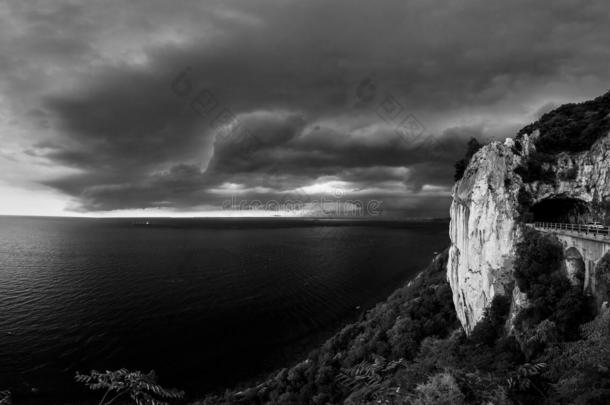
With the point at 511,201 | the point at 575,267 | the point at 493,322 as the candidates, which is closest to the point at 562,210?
the point at 511,201

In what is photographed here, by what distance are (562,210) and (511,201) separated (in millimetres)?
10990

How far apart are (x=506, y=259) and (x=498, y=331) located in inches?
293

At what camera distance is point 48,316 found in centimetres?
5622

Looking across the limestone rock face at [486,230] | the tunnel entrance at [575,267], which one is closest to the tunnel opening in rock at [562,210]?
the limestone rock face at [486,230]

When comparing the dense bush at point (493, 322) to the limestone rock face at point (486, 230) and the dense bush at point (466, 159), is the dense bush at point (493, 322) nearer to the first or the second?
the limestone rock face at point (486, 230)

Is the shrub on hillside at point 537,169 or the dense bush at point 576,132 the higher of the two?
the dense bush at point 576,132

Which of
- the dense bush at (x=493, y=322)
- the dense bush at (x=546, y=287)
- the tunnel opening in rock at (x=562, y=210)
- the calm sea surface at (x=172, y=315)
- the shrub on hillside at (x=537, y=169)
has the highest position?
the shrub on hillside at (x=537, y=169)

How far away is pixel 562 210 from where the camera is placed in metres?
36.8

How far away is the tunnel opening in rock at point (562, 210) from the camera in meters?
33.3

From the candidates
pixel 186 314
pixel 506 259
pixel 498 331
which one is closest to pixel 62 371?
pixel 186 314

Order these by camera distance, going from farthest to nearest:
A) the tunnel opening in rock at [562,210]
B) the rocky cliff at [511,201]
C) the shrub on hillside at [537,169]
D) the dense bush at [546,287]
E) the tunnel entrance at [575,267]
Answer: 1. the shrub on hillside at [537,169]
2. the tunnel opening in rock at [562,210]
3. the rocky cliff at [511,201]
4. the tunnel entrance at [575,267]
5. the dense bush at [546,287]

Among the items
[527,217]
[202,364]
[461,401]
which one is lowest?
[202,364]

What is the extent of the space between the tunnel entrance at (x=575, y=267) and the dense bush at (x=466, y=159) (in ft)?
83.3

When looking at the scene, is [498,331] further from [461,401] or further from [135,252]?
[135,252]
